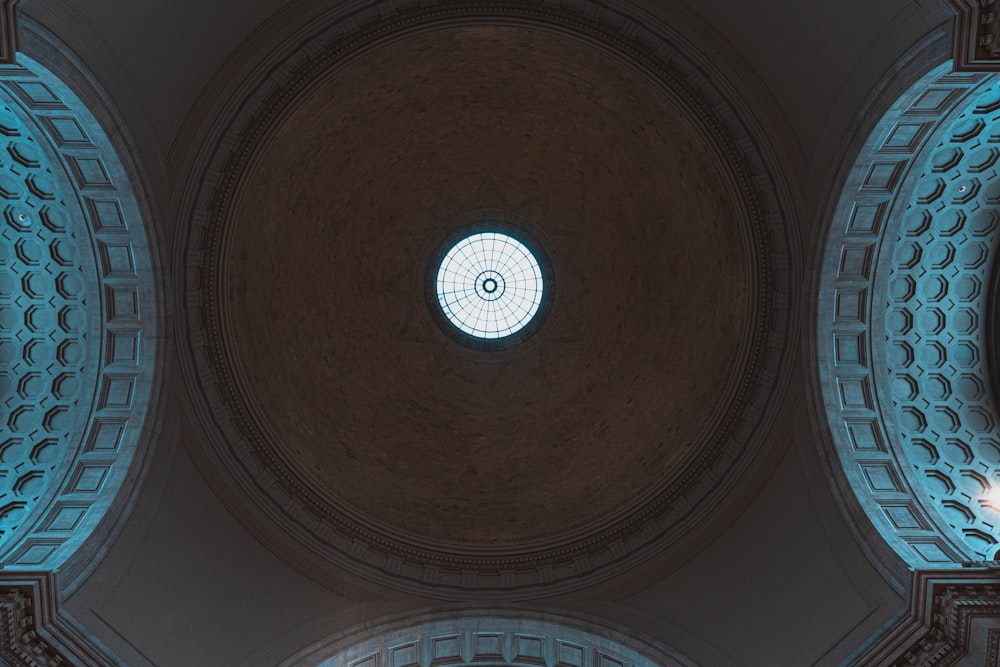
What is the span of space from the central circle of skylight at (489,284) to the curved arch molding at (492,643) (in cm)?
830

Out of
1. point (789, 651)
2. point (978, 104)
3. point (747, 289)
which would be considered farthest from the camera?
point (747, 289)

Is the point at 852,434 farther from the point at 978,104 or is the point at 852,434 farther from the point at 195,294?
the point at 195,294

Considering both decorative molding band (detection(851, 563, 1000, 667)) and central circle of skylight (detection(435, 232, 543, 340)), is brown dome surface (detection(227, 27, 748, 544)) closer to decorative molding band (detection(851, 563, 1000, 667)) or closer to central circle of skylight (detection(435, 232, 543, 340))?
central circle of skylight (detection(435, 232, 543, 340))

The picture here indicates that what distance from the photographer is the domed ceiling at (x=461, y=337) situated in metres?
17.2

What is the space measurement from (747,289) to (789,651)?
757 centimetres

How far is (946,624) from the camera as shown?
12352 mm

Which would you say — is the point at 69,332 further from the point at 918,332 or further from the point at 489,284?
the point at 918,332

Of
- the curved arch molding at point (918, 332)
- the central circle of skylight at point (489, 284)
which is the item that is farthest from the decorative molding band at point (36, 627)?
the curved arch molding at point (918, 332)

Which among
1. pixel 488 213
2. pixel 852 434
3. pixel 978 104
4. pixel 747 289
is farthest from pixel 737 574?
pixel 488 213

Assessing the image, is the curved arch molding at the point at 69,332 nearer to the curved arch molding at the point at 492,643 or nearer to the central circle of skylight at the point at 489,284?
the curved arch molding at the point at 492,643

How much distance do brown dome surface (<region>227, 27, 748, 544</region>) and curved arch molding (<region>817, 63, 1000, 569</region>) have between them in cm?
286

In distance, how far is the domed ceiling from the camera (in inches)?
678

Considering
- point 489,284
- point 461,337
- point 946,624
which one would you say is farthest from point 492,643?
point 489,284

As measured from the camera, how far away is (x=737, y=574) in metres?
16.5
